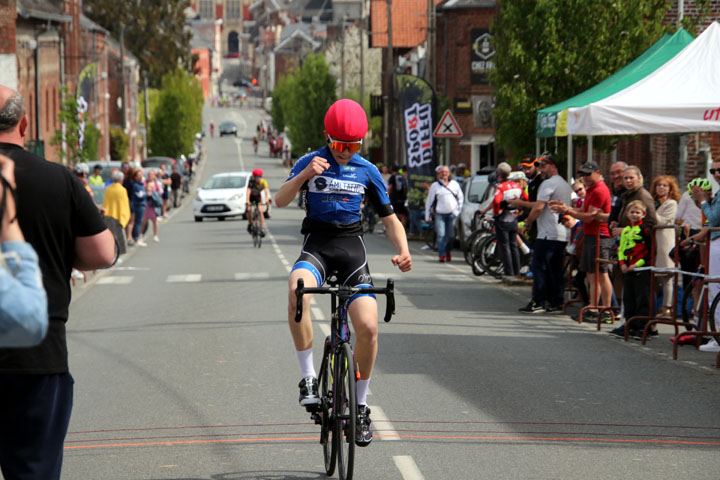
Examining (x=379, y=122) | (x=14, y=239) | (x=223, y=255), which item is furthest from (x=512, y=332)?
(x=379, y=122)

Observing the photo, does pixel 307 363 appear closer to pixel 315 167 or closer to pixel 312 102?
pixel 315 167

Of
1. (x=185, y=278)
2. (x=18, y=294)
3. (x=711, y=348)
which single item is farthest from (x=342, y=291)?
(x=185, y=278)

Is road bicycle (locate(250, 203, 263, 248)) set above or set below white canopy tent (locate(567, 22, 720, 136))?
below

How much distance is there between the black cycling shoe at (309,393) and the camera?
261 inches

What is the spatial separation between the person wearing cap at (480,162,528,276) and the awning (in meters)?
1.71

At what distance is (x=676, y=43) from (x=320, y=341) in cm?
712

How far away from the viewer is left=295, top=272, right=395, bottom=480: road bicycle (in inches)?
241

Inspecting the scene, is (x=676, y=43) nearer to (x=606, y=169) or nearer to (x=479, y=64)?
(x=606, y=169)

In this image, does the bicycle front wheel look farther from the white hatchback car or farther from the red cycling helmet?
the white hatchback car

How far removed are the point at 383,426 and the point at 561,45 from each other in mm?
16761

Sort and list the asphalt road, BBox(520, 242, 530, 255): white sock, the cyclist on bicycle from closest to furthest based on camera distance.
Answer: the asphalt road
BBox(520, 242, 530, 255): white sock
the cyclist on bicycle

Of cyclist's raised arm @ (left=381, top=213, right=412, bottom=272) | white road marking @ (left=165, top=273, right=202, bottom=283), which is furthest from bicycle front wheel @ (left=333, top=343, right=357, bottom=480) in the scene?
white road marking @ (left=165, top=273, right=202, bottom=283)

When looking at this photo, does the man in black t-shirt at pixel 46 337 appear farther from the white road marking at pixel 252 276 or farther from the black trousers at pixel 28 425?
the white road marking at pixel 252 276

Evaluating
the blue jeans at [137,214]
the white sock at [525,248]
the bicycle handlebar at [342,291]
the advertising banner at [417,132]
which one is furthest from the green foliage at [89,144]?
the bicycle handlebar at [342,291]
